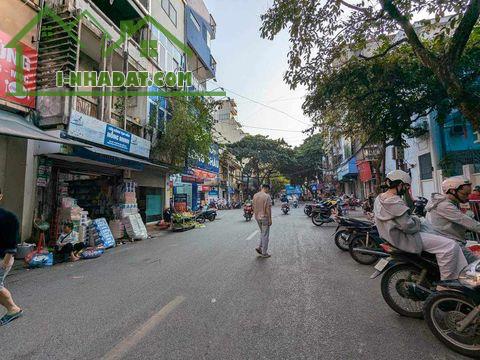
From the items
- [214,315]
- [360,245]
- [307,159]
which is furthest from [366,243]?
[307,159]

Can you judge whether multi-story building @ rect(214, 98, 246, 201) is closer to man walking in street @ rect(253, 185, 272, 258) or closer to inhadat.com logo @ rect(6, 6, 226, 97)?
inhadat.com logo @ rect(6, 6, 226, 97)

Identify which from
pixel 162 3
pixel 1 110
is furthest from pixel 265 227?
pixel 162 3

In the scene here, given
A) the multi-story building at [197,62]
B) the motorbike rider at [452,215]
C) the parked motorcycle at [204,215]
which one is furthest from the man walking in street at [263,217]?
the multi-story building at [197,62]

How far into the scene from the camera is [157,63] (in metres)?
17.2

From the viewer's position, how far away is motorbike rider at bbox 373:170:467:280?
10.3 feet

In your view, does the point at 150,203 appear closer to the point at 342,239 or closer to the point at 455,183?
the point at 342,239

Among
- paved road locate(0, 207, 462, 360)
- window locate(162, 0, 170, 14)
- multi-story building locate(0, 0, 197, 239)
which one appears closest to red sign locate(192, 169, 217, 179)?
multi-story building locate(0, 0, 197, 239)

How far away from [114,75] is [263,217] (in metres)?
10.8

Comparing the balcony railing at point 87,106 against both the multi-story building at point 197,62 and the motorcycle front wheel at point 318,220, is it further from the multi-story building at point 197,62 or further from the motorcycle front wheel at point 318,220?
the motorcycle front wheel at point 318,220

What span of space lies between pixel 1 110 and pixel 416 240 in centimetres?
1066

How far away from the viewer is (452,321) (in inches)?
112

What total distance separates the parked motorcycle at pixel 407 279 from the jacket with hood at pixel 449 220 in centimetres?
42

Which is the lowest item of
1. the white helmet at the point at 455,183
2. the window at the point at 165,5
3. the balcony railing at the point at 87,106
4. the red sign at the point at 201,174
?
the white helmet at the point at 455,183

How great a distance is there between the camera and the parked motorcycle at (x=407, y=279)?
3412mm
